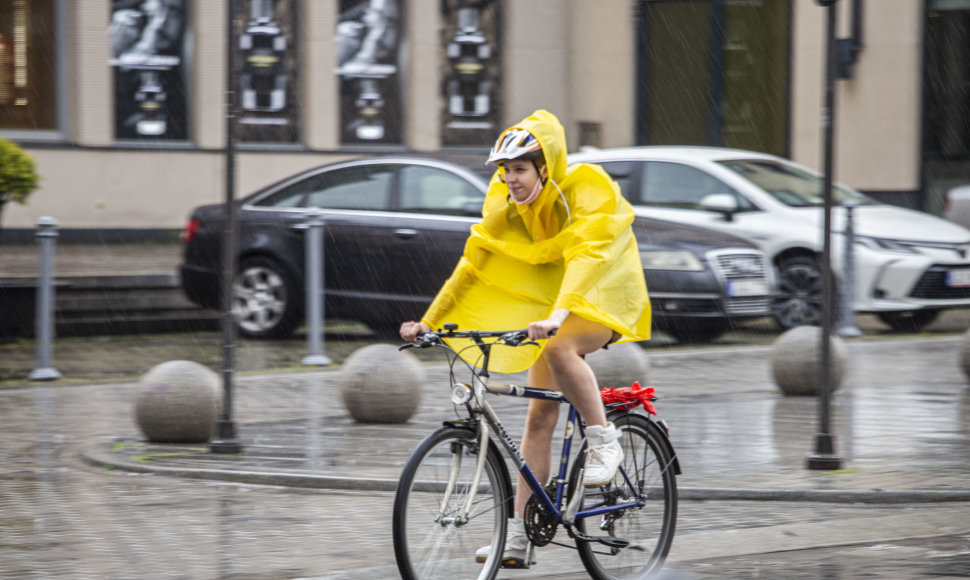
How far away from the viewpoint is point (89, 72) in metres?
22.4

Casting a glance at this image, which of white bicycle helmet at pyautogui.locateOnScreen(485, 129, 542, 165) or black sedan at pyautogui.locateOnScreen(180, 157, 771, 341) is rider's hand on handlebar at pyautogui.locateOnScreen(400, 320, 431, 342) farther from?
black sedan at pyautogui.locateOnScreen(180, 157, 771, 341)

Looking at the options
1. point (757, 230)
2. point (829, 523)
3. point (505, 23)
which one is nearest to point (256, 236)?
point (757, 230)

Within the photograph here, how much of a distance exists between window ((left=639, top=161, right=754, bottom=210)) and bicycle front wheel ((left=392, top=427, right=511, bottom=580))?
31.2 ft

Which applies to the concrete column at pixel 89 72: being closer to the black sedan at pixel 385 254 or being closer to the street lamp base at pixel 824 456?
the black sedan at pixel 385 254

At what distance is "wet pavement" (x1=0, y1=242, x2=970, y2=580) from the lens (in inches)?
232

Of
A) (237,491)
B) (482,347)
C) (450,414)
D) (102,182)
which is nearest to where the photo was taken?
(482,347)

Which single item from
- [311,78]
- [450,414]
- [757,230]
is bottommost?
[450,414]

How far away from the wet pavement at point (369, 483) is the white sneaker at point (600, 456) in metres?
0.57

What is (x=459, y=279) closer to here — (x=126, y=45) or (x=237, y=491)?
(x=237, y=491)

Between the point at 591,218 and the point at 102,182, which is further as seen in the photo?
the point at 102,182

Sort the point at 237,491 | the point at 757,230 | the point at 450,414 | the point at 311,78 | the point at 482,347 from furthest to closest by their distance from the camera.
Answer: the point at 311,78 < the point at 757,230 < the point at 450,414 < the point at 237,491 < the point at 482,347

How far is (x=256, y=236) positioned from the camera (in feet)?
46.5

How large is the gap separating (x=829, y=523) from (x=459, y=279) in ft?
7.30

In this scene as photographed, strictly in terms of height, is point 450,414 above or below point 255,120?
below
